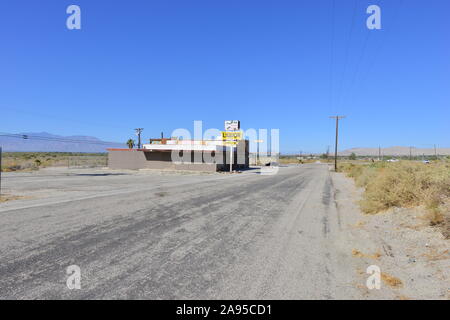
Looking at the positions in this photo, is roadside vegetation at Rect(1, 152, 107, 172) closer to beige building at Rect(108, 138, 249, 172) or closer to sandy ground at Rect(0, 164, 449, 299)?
beige building at Rect(108, 138, 249, 172)

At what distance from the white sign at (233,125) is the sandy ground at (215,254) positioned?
3808cm

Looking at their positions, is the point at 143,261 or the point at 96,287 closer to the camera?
the point at 96,287

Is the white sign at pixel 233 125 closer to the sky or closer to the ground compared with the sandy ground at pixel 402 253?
closer to the sky

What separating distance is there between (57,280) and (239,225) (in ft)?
14.9

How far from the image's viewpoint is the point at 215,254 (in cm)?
498

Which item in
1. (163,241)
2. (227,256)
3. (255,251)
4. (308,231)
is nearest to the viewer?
(227,256)

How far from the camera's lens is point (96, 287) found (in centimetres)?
357

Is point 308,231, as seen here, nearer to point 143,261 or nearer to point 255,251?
point 255,251

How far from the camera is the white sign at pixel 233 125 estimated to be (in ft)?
152

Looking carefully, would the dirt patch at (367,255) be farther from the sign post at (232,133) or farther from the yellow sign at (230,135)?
the yellow sign at (230,135)

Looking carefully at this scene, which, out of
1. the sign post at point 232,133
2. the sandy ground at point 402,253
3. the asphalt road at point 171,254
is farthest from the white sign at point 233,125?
the sandy ground at point 402,253

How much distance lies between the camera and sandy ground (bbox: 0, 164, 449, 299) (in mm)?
3581

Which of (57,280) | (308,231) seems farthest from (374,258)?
(57,280)
